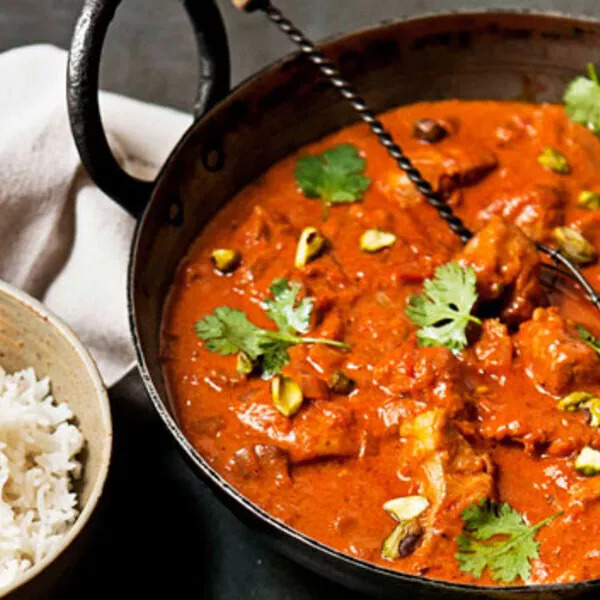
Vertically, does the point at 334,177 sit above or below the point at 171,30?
above

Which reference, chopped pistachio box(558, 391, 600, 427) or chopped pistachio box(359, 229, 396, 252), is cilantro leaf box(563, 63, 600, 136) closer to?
chopped pistachio box(359, 229, 396, 252)

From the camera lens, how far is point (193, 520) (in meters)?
4.14

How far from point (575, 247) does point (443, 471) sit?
114cm

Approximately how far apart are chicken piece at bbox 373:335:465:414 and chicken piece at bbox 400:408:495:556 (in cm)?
10

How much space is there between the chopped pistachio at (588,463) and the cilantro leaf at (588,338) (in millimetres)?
386

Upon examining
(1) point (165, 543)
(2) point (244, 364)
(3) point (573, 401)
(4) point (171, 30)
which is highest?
(3) point (573, 401)

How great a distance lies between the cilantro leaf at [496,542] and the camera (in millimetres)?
3371

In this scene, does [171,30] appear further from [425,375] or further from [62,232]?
[425,375]

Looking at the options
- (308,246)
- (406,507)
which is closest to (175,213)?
(308,246)

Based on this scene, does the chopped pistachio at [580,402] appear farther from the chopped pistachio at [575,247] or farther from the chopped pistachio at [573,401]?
the chopped pistachio at [575,247]

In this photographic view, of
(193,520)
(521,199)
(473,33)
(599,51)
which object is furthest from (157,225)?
(599,51)

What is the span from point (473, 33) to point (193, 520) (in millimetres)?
2259

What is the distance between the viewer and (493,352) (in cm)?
383

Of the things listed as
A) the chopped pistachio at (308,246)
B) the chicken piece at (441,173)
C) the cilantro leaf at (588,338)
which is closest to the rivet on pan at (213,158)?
the chopped pistachio at (308,246)
